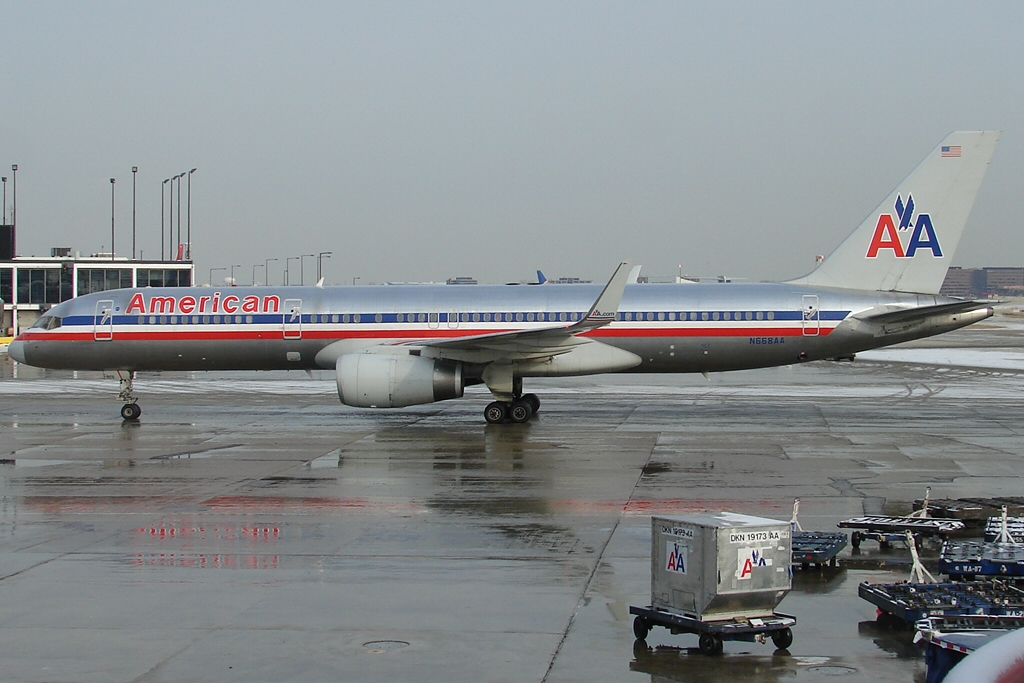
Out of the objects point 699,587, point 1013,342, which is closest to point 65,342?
point 699,587

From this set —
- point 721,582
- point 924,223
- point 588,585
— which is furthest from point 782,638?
point 924,223

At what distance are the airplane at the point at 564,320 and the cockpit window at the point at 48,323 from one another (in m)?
0.04

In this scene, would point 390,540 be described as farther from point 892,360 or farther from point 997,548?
point 892,360

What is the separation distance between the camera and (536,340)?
2311 cm

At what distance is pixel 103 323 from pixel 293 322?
4.97 meters

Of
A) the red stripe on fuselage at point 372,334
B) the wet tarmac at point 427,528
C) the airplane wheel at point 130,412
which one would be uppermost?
the red stripe on fuselage at point 372,334

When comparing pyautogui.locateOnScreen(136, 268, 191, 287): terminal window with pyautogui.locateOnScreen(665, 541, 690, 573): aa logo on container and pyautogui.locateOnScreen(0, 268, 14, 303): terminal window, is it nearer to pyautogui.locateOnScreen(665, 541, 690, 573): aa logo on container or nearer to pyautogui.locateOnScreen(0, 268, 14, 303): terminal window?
pyautogui.locateOnScreen(0, 268, 14, 303): terminal window

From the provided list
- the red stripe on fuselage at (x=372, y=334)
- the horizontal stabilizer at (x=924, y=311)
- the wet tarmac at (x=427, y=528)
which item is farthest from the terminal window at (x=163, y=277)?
the horizontal stabilizer at (x=924, y=311)

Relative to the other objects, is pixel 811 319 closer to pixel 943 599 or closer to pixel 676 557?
pixel 943 599

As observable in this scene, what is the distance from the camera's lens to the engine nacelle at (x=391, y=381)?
2258 centimetres

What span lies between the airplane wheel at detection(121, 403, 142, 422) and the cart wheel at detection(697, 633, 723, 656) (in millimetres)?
20314

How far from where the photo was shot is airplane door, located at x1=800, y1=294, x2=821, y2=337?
2500cm

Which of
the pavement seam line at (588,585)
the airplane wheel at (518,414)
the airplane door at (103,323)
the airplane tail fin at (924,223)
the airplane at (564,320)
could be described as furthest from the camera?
the airplane door at (103,323)

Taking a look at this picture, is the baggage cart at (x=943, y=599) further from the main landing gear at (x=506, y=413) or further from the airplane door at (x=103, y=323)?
the airplane door at (x=103, y=323)
